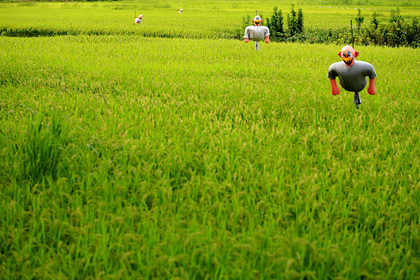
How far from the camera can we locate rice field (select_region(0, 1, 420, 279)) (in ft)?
6.68

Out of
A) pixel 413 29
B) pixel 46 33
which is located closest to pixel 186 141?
pixel 413 29

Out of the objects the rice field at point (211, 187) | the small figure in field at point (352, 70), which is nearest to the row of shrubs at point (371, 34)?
the rice field at point (211, 187)

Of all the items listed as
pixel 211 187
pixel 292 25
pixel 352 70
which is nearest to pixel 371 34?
pixel 292 25

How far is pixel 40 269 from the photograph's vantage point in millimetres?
1938

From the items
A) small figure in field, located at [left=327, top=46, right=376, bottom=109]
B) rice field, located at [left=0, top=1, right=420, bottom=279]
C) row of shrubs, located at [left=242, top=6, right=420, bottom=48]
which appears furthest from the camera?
row of shrubs, located at [left=242, top=6, right=420, bottom=48]

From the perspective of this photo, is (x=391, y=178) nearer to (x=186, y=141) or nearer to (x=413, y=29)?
(x=186, y=141)

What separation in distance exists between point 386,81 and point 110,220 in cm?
575

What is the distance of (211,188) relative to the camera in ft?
9.32

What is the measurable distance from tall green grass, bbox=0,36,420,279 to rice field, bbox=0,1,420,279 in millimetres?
14

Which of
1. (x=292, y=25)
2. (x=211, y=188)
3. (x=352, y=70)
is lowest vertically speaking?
(x=211, y=188)

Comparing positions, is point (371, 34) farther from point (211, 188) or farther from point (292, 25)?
point (211, 188)

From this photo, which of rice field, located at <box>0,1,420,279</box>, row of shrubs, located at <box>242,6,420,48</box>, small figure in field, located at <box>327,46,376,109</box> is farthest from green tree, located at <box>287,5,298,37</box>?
small figure in field, located at <box>327,46,376,109</box>

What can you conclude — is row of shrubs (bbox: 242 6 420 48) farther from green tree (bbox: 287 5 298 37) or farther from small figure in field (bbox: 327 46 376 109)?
small figure in field (bbox: 327 46 376 109)

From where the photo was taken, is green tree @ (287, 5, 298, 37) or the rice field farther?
green tree @ (287, 5, 298, 37)
